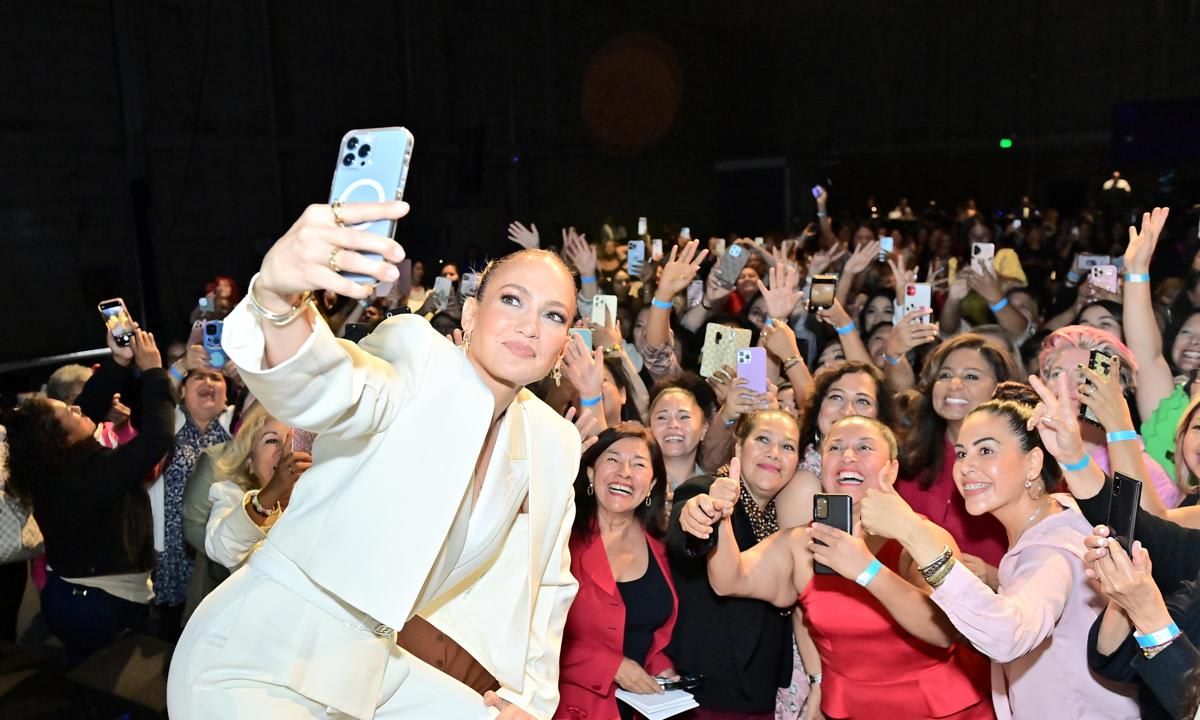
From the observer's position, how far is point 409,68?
12.0 m

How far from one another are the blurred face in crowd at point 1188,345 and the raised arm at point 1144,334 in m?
0.30

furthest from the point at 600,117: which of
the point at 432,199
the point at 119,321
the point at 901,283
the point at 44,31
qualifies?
the point at 119,321

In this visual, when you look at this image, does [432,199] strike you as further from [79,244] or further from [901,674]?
[901,674]

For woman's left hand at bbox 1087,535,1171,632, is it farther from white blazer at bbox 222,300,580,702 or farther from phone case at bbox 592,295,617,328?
phone case at bbox 592,295,617,328

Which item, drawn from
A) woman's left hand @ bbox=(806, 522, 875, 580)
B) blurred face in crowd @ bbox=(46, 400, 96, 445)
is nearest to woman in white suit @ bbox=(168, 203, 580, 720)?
woman's left hand @ bbox=(806, 522, 875, 580)

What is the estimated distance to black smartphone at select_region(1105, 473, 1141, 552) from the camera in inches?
78.5

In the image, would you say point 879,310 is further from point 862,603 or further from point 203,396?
point 203,396

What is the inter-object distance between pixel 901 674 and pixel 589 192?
13.0m

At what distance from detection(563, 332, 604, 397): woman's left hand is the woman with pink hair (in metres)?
1.48

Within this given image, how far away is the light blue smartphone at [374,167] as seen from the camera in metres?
1.65

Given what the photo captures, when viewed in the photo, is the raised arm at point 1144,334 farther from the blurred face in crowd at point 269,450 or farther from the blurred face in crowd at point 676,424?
the blurred face in crowd at point 269,450

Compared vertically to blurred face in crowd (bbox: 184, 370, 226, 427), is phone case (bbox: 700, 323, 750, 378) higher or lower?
higher

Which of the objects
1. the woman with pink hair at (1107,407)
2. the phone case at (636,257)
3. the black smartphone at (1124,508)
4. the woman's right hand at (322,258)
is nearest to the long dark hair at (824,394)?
the woman with pink hair at (1107,407)

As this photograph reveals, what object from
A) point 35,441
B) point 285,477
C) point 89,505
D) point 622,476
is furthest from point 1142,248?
point 35,441
